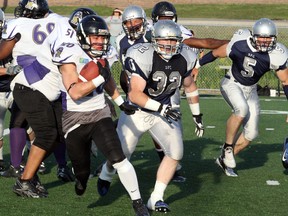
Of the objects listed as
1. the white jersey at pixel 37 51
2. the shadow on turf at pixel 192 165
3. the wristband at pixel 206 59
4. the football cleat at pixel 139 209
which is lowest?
the shadow on turf at pixel 192 165

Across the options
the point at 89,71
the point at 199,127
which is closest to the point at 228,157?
the point at 199,127

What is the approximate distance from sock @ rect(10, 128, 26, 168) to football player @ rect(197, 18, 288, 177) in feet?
5.92

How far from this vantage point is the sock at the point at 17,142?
7.29 metres

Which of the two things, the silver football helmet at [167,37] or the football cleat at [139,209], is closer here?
the football cleat at [139,209]

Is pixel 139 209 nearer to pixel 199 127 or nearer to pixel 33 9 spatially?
pixel 199 127

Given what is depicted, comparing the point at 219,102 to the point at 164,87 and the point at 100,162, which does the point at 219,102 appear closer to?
the point at 100,162

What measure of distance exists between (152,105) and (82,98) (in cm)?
52

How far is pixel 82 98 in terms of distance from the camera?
6.12 meters

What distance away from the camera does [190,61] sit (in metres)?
6.46

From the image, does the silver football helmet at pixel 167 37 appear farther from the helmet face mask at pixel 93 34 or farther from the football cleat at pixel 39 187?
the football cleat at pixel 39 187

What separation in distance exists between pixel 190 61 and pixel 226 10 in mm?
30301

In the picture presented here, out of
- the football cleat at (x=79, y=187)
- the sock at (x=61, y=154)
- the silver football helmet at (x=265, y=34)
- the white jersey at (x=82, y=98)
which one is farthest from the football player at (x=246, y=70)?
the football cleat at (x=79, y=187)

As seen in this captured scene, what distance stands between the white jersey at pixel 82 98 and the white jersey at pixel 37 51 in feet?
1.55

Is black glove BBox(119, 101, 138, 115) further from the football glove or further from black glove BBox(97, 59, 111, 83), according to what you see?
the football glove
